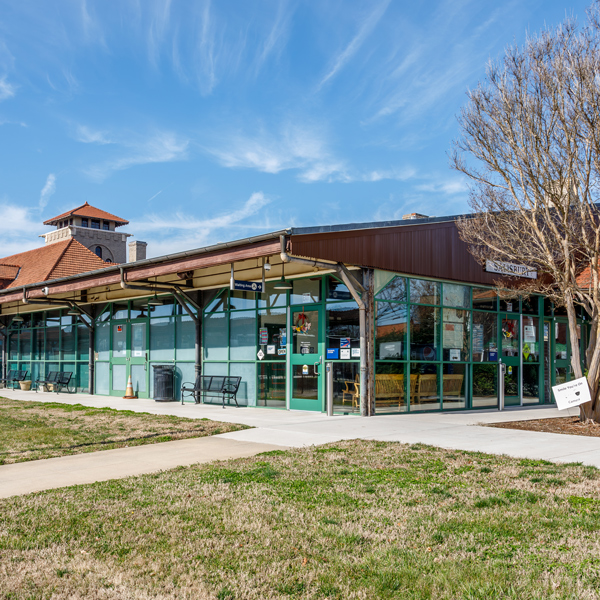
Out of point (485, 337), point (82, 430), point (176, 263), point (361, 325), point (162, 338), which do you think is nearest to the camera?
point (82, 430)

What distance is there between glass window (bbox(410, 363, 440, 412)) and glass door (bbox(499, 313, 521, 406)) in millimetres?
2856

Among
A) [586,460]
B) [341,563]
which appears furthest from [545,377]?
[341,563]

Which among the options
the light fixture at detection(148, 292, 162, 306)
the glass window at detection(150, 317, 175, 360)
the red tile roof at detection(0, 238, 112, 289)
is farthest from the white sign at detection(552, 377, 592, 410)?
the red tile roof at detection(0, 238, 112, 289)

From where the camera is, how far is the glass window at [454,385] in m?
16.4

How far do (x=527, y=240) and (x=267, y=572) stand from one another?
39.6 ft

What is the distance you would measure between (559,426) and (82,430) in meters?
9.08

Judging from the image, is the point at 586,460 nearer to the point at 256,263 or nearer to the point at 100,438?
the point at 100,438

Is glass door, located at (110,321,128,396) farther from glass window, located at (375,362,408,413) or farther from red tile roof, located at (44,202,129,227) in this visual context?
red tile roof, located at (44,202,129,227)

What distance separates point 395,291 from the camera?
1529 cm

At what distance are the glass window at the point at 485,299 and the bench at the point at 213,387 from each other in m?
6.72

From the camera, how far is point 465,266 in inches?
667

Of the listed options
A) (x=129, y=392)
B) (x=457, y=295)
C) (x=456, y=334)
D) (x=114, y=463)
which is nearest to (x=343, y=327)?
(x=456, y=334)

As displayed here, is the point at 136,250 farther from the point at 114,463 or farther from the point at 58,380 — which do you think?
the point at 114,463

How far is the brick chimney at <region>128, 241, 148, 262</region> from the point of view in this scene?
87.7 ft
